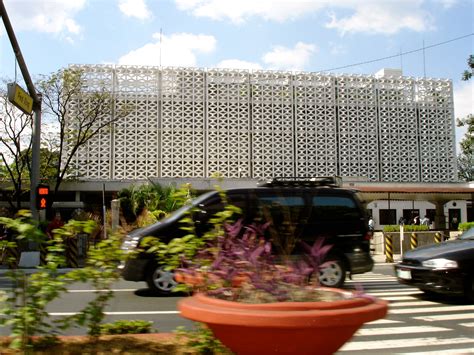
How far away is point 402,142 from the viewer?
146 feet

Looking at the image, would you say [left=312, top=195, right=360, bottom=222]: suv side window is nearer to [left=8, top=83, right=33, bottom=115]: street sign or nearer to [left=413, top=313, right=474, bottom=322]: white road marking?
[left=413, top=313, right=474, bottom=322]: white road marking

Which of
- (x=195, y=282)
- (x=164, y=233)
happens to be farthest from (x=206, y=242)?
(x=164, y=233)

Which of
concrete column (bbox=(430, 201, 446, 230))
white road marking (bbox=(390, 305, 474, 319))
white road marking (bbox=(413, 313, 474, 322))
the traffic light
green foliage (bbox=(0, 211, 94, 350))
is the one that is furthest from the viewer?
concrete column (bbox=(430, 201, 446, 230))

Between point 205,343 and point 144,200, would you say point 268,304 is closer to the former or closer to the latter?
point 205,343

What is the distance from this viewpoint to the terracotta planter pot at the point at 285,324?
3123 millimetres

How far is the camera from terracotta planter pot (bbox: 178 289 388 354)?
312cm

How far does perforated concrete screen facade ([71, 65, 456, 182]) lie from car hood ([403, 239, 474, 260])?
32.3 metres

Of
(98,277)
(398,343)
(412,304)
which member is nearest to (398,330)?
(398,343)

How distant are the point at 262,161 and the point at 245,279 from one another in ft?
125

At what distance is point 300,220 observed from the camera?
365 inches

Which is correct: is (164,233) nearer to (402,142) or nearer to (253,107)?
(253,107)

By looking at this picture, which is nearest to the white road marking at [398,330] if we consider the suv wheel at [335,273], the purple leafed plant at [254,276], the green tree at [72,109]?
the purple leafed plant at [254,276]

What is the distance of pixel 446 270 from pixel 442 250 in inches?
20.6

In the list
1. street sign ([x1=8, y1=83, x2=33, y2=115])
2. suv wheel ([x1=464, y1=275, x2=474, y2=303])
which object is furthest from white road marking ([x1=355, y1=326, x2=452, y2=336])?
street sign ([x1=8, y1=83, x2=33, y2=115])
